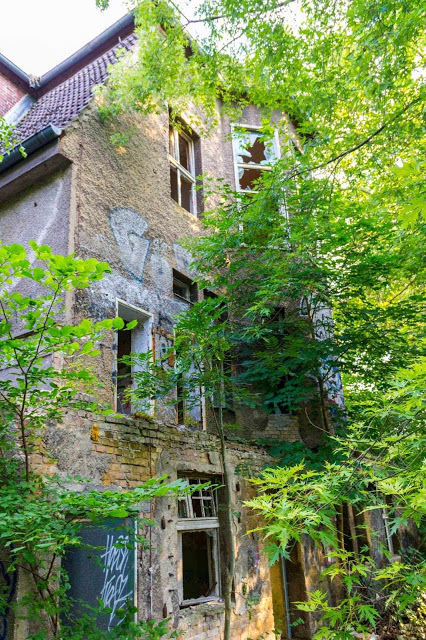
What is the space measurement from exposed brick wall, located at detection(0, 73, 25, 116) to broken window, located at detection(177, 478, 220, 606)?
28.7 feet

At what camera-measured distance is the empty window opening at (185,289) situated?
8539 mm

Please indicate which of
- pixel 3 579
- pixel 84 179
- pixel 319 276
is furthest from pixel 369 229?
pixel 3 579

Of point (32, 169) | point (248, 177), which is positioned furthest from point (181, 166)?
point (32, 169)

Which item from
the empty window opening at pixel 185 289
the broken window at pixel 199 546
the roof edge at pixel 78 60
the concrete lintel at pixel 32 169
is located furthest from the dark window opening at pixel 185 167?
the broken window at pixel 199 546

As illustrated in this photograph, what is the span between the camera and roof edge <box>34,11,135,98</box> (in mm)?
10500

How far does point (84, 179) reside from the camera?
658 cm

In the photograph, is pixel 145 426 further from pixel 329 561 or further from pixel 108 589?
pixel 329 561

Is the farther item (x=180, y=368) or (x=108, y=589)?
(x=180, y=368)

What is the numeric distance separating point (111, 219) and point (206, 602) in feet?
17.7

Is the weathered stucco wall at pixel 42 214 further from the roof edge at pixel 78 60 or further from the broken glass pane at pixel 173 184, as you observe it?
the roof edge at pixel 78 60

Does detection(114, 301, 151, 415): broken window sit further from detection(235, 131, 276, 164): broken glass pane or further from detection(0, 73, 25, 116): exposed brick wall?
detection(235, 131, 276, 164): broken glass pane

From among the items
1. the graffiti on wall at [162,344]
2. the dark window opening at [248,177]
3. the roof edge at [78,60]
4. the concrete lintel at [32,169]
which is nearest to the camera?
the concrete lintel at [32,169]

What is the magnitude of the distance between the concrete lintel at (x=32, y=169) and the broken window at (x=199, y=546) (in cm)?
481

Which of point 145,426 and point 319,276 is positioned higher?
point 319,276
